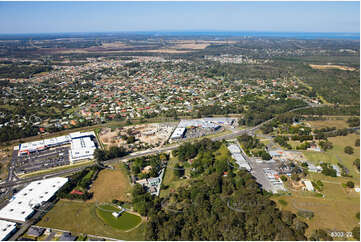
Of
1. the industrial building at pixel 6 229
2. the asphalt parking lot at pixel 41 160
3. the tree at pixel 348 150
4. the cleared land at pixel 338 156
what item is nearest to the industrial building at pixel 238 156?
the cleared land at pixel 338 156

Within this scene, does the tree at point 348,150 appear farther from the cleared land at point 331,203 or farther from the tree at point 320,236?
the tree at point 320,236

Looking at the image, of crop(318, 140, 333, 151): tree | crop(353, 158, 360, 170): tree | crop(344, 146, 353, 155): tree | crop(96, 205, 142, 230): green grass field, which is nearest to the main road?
Result: crop(96, 205, 142, 230): green grass field

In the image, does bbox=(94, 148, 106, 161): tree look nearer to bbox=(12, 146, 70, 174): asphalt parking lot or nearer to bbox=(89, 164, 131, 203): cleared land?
bbox=(89, 164, 131, 203): cleared land

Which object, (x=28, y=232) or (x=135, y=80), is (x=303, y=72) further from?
(x=28, y=232)

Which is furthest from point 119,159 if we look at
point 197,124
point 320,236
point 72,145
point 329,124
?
point 329,124

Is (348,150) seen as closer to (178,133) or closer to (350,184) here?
(350,184)

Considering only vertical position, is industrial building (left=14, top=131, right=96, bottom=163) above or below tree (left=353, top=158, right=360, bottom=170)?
above

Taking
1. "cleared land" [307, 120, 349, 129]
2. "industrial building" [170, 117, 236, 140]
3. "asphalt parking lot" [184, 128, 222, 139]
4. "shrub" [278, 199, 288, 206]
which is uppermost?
"industrial building" [170, 117, 236, 140]
